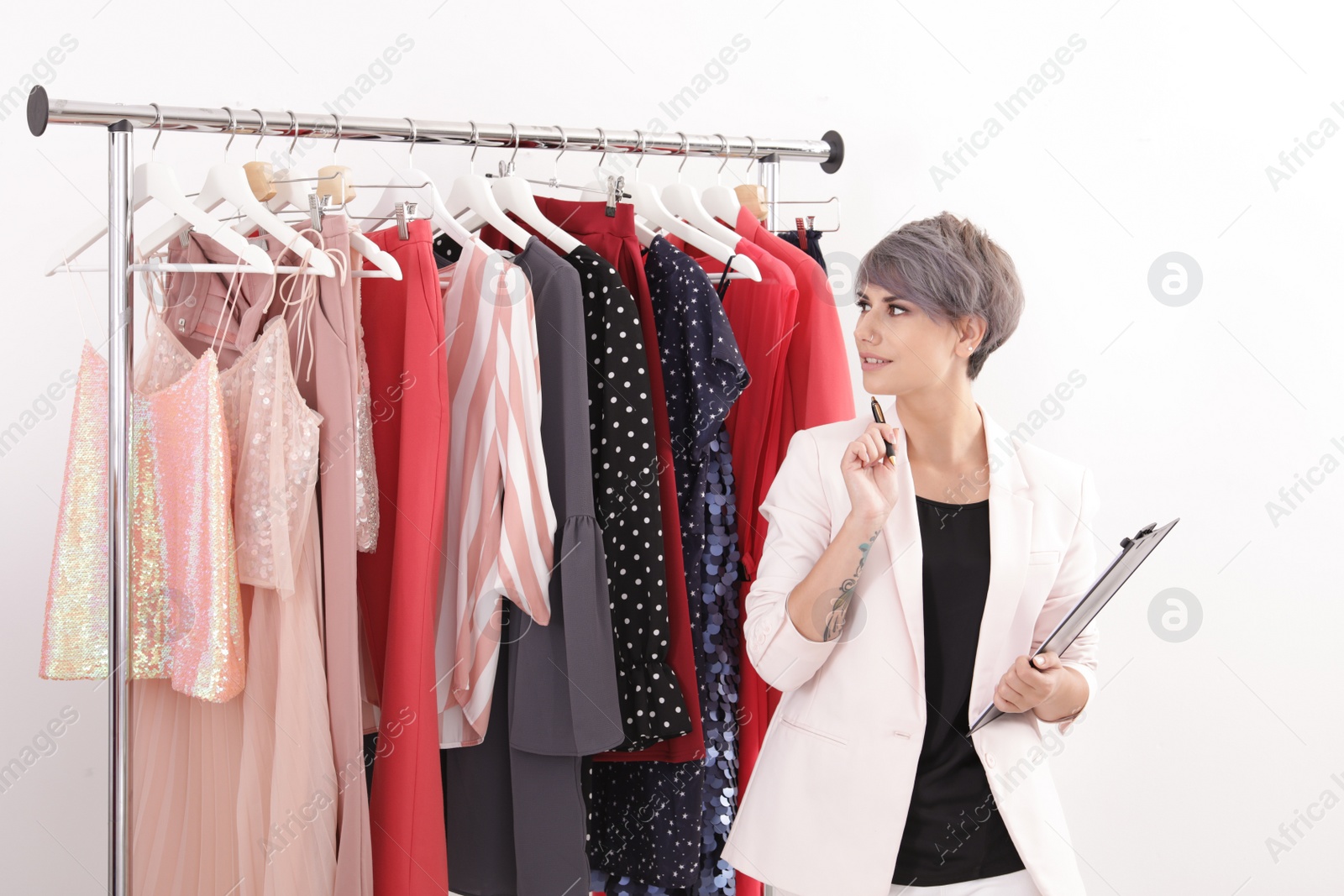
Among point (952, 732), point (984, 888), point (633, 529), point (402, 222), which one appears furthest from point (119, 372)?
point (984, 888)

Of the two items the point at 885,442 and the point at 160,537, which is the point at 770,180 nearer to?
the point at 885,442

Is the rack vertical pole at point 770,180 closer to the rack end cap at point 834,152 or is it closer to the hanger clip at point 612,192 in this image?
the rack end cap at point 834,152

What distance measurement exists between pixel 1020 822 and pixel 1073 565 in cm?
39

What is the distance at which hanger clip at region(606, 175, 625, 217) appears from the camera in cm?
201

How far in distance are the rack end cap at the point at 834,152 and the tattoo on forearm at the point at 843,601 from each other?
1.10 meters

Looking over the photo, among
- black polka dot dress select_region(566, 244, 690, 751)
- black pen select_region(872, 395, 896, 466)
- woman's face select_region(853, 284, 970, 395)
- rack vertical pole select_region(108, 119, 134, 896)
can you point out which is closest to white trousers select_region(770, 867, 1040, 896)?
black polka dot dress select_region(566, 244, 690, 751)

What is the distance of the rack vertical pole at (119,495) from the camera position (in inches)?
63.2

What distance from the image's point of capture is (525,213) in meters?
1.97

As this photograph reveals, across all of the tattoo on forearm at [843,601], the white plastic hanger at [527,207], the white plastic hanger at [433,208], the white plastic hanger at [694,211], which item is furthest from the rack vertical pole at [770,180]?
the tattoo on forearm at [843,601]

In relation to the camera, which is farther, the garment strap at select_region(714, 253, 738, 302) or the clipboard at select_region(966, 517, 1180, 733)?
the garment strap at select_region(714, 253, 738, 302)

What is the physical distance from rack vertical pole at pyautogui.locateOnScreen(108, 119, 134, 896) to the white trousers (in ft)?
3.73

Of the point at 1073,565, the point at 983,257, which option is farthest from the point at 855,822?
the point at 983,257

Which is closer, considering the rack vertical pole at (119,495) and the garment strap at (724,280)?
the rack vertical pole at (119,495)

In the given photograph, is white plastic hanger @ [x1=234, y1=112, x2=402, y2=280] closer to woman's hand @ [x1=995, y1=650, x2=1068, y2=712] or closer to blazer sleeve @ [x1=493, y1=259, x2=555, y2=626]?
blazer sleeve @ [x1=493, y1=259, x2=555, y2=626]
